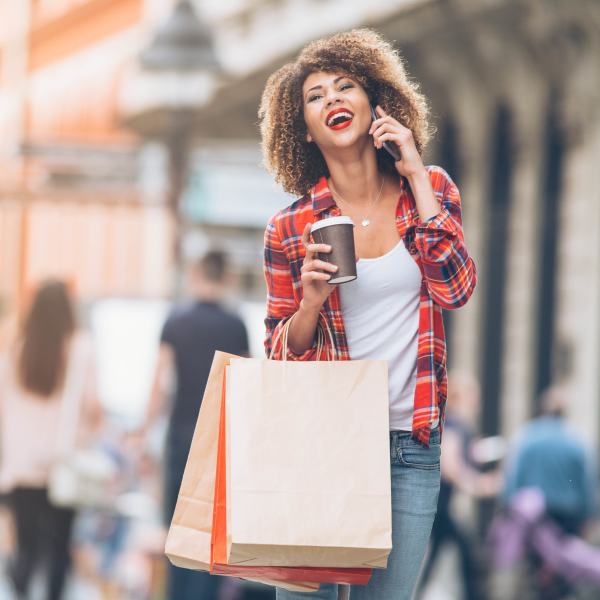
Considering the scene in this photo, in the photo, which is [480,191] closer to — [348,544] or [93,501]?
[93,501]

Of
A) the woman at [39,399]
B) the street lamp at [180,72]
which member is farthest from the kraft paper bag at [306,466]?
the street lamp at [180,72]

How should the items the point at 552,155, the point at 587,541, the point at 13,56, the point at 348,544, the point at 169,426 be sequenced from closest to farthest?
the point at 348,544, the point at 169,426, the point at 587,541, the point at 552,155, the point at 13,56

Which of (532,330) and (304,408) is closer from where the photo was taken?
(304,408)

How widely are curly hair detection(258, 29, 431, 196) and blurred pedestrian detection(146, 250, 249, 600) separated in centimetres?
→ 455

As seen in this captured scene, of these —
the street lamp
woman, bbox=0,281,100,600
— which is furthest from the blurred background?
woman, bbox=0,281,100,600

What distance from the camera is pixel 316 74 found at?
374 cm

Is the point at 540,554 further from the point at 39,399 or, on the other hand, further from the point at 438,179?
the point at 438,179

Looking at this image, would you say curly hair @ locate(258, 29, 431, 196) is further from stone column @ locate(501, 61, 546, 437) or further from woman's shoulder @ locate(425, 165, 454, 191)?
stone column @ locate(501, 61, 546, 437)

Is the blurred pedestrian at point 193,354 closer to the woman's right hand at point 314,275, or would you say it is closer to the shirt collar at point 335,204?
the shirt collar at point 335,204

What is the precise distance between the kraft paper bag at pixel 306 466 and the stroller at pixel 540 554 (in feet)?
22.5

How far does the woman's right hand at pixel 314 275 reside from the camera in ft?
11.2

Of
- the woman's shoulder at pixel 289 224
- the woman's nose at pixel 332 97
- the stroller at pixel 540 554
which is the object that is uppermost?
the woman's nose at pixel 332 97

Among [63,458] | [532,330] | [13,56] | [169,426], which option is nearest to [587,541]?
[169,426]

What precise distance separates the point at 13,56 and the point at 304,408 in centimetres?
3426
